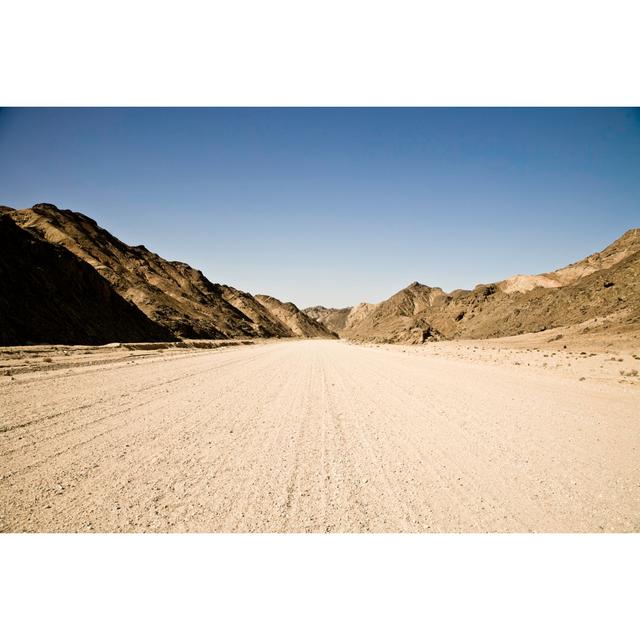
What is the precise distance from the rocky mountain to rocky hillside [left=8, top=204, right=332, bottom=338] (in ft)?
202

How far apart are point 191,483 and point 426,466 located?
3151 millimetres

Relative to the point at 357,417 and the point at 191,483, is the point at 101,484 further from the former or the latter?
the point at 357,417

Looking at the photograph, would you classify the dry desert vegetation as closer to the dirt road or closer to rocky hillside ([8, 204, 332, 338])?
the dirt road

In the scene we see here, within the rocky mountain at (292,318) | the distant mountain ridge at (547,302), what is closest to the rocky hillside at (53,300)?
the distant mountain ridge at (547,302)

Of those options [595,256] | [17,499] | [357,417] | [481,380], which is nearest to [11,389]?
[17,499]

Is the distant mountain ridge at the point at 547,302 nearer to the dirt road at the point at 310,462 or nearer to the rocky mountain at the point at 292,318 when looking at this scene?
the dirt road at the point at 310,462

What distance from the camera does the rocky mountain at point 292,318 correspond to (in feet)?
519

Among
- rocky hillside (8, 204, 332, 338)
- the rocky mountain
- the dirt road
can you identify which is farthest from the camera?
the rocky mountain

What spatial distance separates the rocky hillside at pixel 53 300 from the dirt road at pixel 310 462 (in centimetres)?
2078

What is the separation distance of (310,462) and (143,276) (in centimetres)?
7206

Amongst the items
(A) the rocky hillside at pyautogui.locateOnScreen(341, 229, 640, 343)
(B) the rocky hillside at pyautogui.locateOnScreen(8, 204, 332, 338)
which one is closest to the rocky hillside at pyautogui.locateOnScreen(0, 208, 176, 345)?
(B) the rocky hillside at pyautogui.locateOnScreen(8, 204, 332, 338)

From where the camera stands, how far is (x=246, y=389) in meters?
11.5

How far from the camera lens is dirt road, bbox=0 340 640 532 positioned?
3.70 m

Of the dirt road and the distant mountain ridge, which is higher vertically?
the distant mountain ridge
